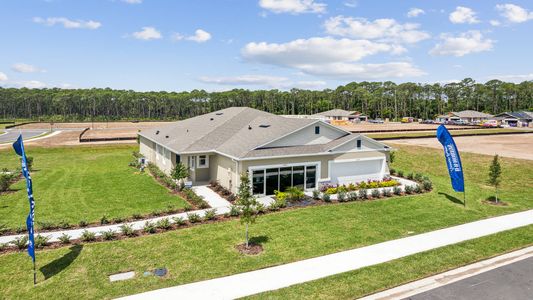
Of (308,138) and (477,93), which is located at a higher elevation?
(477,93)

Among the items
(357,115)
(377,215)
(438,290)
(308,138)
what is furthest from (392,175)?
(357,115)

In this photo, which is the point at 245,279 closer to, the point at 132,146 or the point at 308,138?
the point at 308,138

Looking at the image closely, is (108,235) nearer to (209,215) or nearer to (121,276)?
(121,276)

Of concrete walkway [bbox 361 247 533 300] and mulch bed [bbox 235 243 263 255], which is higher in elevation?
mulch bed [bbox 235 243 263 255]

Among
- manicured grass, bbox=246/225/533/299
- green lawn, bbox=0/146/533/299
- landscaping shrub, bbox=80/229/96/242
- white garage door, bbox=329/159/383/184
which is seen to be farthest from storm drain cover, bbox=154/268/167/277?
white garage door, bbox=329/159/383/184

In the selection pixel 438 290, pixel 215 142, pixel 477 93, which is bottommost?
pixel 438 290

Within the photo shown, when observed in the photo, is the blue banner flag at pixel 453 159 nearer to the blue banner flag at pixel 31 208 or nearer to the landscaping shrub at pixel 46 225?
the blue banner flag at pixel 31 208

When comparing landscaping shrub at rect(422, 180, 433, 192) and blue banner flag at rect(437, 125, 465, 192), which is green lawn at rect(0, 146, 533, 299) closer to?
blue banner flag at rect(437, 125, 465, 192)
